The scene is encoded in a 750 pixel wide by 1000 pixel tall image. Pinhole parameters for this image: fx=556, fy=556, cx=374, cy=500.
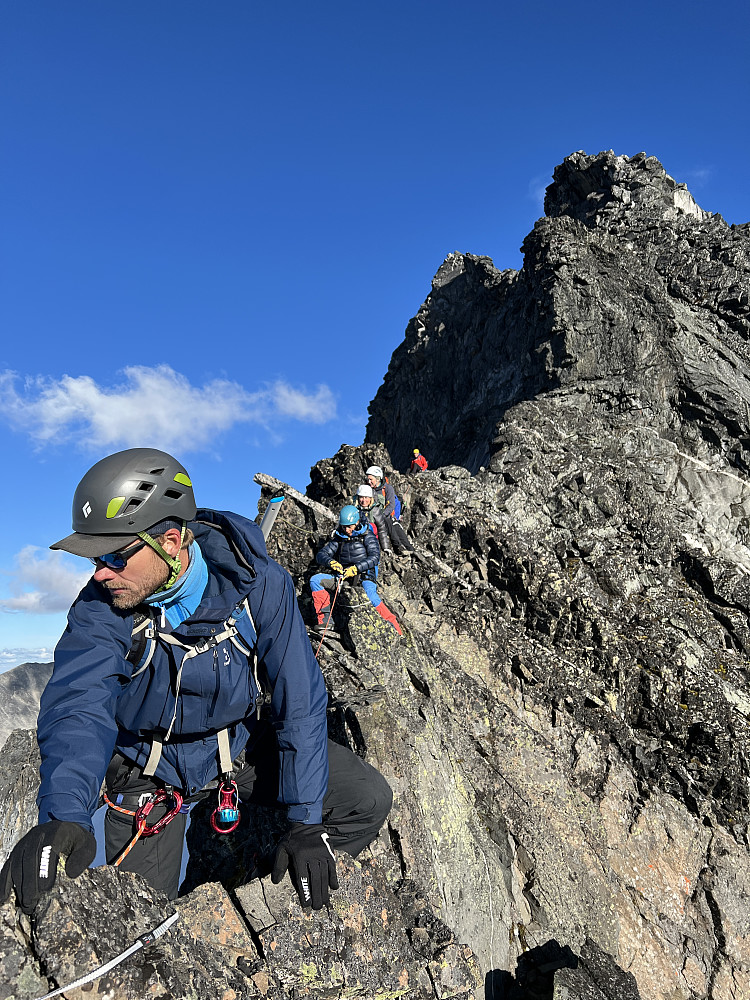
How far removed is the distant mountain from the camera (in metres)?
43.5

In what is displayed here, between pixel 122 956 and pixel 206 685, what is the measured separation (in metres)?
1.63

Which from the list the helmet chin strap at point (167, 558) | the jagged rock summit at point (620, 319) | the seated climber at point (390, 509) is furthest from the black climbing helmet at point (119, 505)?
the jagged rock summit at point (620, 319)

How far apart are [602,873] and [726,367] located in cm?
3075

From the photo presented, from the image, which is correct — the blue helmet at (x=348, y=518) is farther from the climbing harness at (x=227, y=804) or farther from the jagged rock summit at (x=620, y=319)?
the jagged rock summit at (x=620, y=319)

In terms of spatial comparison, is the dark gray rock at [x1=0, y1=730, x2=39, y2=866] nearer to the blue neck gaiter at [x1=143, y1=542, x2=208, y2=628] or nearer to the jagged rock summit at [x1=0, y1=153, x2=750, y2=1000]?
the jagged rock summit at [x1=0, y1=153, x2=750, y2=1000]

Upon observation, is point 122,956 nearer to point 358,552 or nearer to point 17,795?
point 17,795

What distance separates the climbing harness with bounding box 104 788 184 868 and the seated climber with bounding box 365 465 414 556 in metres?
13.6

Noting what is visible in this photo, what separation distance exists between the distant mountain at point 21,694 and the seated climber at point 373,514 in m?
35.4

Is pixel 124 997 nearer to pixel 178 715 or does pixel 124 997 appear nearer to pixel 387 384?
pixel 178 715

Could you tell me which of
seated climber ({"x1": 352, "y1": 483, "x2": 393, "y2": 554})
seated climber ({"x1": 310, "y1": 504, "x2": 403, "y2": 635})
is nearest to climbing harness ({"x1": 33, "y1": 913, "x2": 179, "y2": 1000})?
seated climber ({"x1": 310, "y1": 504, "x2": 403, "y2": 635})

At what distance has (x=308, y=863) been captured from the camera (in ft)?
13.7

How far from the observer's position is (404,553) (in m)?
18.7

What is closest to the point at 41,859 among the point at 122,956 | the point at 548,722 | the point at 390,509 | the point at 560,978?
the point at 122,956

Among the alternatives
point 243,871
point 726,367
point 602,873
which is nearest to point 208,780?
point 243,871
